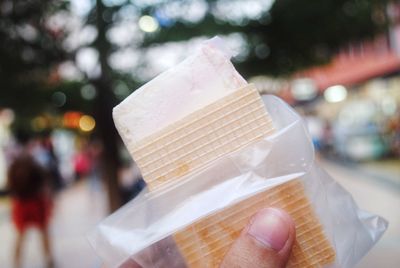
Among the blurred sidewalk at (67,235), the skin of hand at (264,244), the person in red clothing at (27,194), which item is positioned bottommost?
the blurred sidewalk at (67,235)

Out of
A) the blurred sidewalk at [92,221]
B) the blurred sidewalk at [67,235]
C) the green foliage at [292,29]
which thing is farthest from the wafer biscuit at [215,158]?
the green foliage at [292,29]

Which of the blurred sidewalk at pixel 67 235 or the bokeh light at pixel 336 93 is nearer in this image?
the blurred sidewalk at pixel 67 235

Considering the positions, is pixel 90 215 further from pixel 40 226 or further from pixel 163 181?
pixel 163 181

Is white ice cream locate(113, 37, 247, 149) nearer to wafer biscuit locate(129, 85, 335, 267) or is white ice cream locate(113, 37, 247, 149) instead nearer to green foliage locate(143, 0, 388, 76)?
wafer biscuit locate(129, 85, 335, 267)

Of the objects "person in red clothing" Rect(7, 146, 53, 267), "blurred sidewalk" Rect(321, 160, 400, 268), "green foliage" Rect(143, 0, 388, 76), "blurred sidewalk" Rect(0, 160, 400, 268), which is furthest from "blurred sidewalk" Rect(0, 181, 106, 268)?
"blurred sidewalk" Rect(321, 160, 400, 268)

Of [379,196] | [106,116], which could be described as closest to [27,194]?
[106,116]

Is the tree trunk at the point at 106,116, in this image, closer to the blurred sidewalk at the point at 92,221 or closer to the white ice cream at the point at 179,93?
the blurred sidewalk at the point at 92,221

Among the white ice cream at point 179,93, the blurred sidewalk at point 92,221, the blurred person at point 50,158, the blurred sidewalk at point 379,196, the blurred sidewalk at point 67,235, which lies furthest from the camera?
the blurred person at point 50,158
